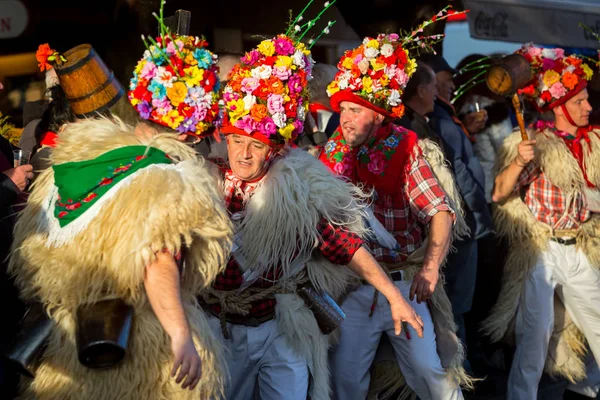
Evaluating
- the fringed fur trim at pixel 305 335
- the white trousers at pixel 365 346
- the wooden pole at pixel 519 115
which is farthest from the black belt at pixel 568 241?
the fringed fur trim at pixel 305 335

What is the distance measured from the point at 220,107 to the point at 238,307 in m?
0.93

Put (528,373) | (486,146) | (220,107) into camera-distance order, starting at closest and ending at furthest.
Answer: (220,107) → (528,373) → (486,146)

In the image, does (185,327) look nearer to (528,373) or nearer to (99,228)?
(99,228)

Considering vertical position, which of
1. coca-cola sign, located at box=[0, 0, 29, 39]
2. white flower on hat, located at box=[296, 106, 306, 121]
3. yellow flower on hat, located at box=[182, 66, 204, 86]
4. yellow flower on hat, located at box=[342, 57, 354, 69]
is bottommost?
coca-cola sign, located at box=[0, 0, 29, 39]

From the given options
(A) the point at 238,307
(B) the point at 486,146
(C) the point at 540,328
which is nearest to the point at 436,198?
(A) the point at 238,307

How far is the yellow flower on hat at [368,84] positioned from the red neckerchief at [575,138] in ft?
6.49

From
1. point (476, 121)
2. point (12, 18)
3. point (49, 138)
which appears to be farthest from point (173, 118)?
point (476, 121)

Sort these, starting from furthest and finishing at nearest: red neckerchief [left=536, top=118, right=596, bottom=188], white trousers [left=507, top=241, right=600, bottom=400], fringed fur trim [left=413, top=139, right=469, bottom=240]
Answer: red neckerchief [left=536, top=118, right=596, bottom=188], white trousers [left=507, top=241, right=600, bottom=400], fringed fur trim [left=413, top=139, right=469, bottom=240]

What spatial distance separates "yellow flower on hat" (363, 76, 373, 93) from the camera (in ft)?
15.0

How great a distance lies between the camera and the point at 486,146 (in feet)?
24.2

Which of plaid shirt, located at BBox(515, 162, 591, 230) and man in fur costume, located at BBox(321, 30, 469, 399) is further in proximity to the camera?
plaid shirt, located at BBox(515, 162, 591, 230)

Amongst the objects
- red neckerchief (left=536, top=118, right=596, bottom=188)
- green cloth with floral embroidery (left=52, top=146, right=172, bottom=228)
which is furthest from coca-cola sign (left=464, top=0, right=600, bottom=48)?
green cloth with floral embroidery (left=52, top=146, right=172, bottom=228)

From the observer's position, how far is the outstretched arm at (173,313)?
279 cm

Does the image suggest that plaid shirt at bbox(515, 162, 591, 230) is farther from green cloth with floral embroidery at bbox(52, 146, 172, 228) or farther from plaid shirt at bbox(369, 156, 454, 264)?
green cloth with floral embroidery at bbox(52, 146, 172, 228)
